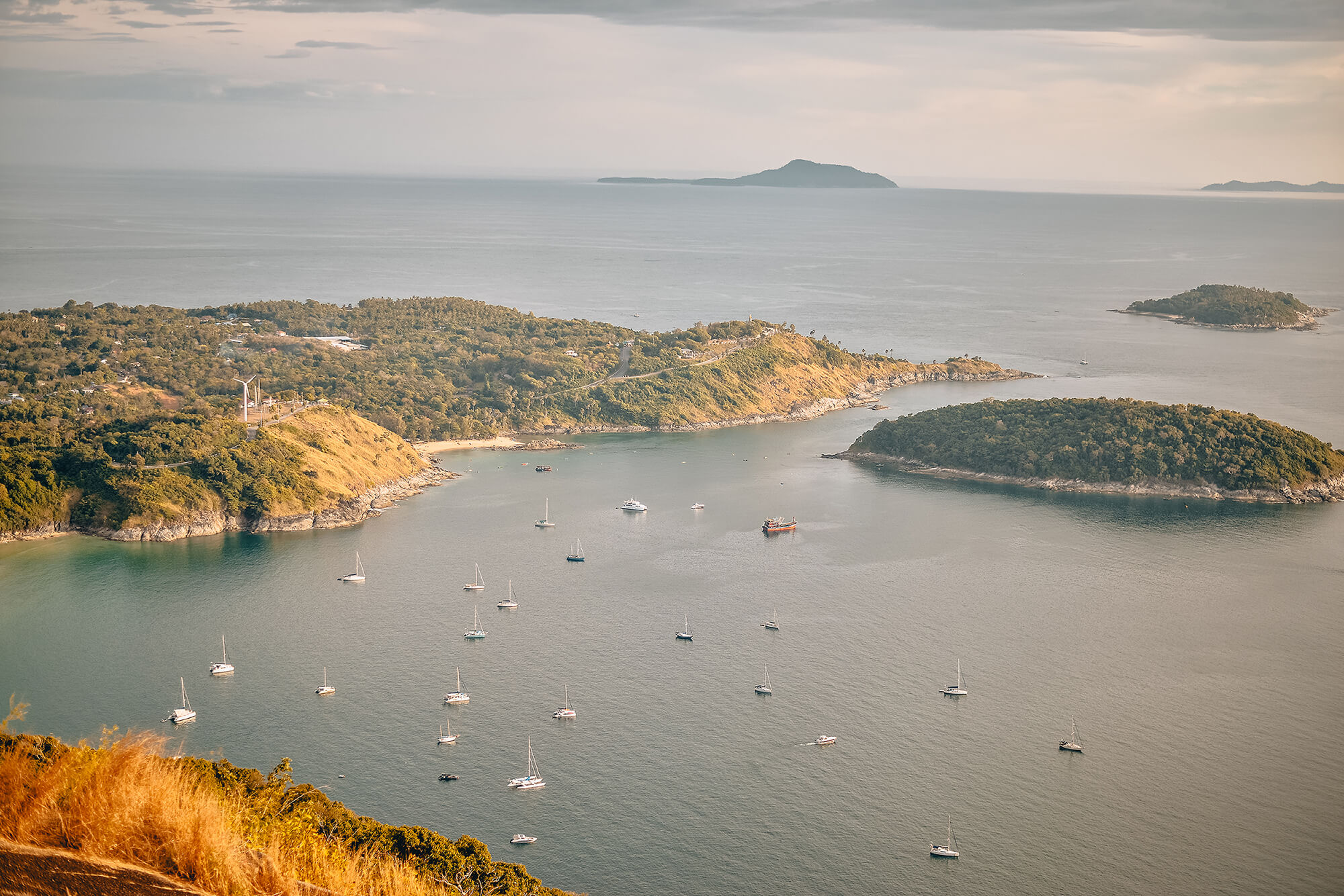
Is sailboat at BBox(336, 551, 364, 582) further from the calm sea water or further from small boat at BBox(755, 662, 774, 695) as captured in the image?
small boat at BBox(755, 662, 774, 695)

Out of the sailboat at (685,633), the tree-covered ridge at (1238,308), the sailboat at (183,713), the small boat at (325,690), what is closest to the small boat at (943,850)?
the sailboat at (685,633)

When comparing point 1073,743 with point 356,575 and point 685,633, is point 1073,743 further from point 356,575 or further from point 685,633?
point 356,575

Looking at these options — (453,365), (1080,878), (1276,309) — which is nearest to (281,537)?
(453,365)

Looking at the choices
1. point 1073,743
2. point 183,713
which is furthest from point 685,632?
point 183,713

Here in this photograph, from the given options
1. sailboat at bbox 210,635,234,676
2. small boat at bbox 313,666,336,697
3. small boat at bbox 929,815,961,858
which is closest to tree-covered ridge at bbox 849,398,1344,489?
small boat at bbox 929,815,961,858

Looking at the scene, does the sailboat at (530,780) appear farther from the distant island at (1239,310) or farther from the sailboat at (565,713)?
the distant island at (1239,310)

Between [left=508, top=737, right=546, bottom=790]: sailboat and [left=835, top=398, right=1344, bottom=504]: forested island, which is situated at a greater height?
[left=835, top=398, right=1344, bottom=504]: forested island

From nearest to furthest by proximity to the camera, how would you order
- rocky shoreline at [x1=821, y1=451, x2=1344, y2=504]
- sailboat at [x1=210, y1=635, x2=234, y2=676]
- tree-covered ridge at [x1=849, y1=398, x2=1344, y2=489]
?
sailboat at [x1=210, y1=635, x2=234, y2=676] < rocky shoreline at [x1=821, y1=451, x2=1344, y2=504] < tree-covered ridge at [x1=849, y1=398, x2=1344, y2=489]
